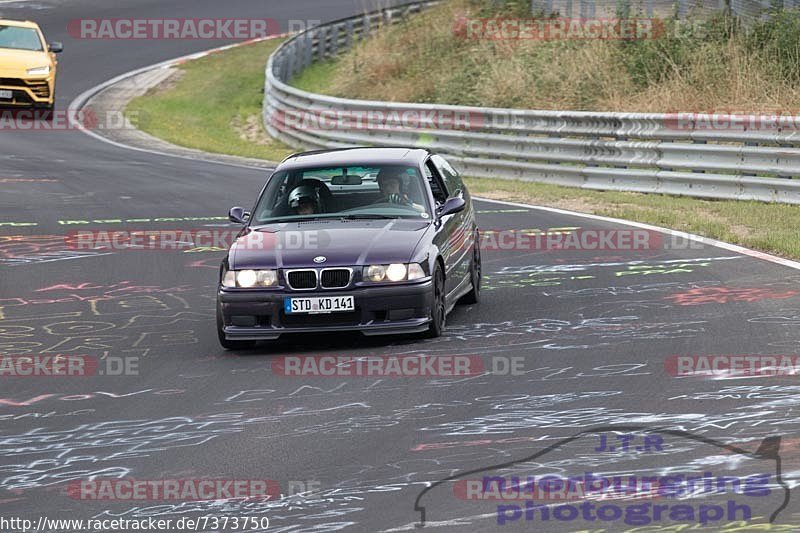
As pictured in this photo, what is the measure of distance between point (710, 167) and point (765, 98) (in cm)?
462

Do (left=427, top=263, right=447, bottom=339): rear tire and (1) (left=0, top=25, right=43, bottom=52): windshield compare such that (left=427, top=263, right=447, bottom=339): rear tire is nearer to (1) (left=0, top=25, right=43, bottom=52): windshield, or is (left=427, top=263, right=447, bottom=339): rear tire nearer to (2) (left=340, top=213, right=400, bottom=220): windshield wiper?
(2) (left=340, top=213, right=400, bottom=220): windshield wiper

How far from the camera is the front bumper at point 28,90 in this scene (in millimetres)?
30500

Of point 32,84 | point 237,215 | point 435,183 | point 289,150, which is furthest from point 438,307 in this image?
point 32,84

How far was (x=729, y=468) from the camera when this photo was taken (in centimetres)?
695

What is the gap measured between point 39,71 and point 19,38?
146 centimetres

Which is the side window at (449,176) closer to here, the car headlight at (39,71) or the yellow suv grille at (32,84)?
the car headlight at (39,71)

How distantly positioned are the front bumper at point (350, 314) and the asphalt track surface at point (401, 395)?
190 mm

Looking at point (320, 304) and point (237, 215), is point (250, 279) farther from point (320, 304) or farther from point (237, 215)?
point (237, 215)

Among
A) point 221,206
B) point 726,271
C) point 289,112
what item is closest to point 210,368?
point 726,271

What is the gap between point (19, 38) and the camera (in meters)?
31.3

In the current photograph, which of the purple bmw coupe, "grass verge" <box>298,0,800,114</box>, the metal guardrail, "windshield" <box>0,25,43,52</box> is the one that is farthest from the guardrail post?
the purple bmw coupe

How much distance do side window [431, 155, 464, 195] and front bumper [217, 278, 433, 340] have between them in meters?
2.36

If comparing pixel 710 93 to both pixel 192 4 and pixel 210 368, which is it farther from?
pixel 192 4

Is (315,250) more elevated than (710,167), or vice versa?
(315,250)
